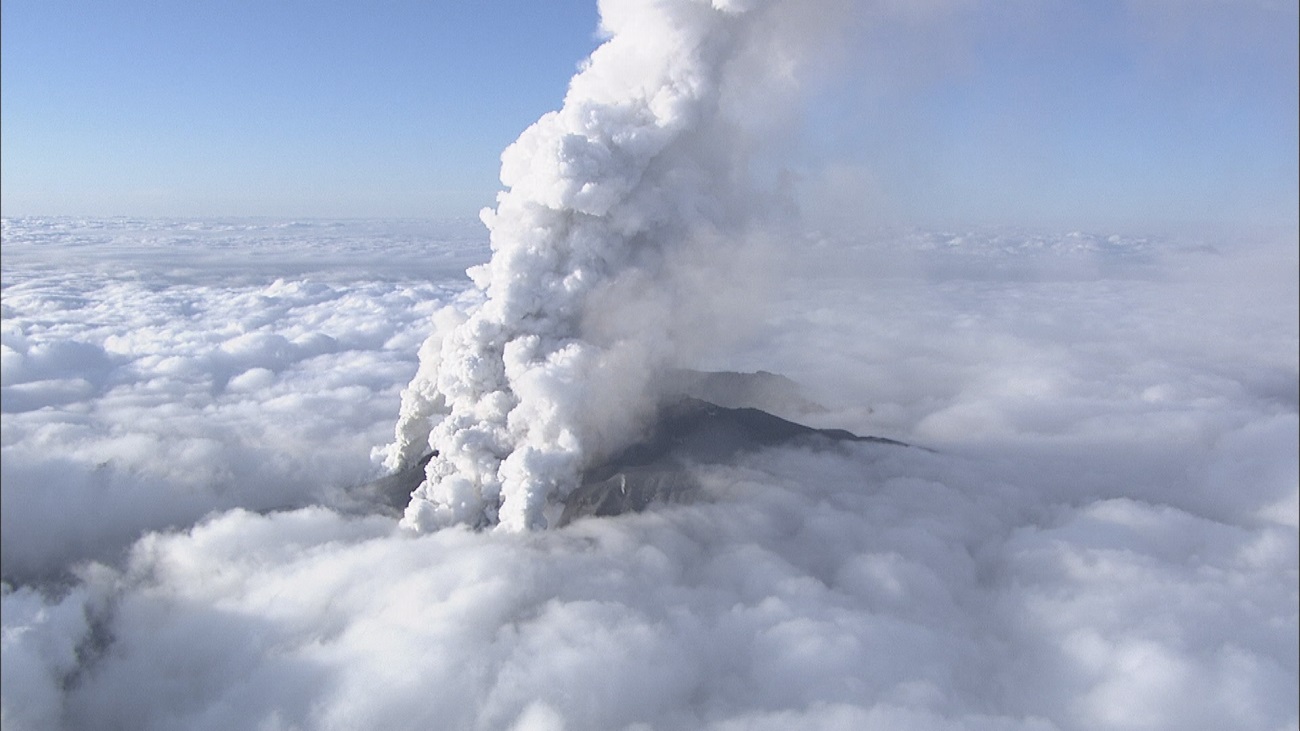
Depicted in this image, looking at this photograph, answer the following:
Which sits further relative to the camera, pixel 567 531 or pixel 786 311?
pixel 786 311

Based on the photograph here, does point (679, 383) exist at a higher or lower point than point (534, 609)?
higher

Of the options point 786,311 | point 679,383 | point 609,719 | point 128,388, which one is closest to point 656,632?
point 609,719

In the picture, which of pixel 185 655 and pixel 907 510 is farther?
pixel 907 510

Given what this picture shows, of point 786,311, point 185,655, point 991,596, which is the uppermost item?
point 786,311

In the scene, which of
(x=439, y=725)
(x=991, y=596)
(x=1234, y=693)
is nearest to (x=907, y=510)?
(x=991, y=596)

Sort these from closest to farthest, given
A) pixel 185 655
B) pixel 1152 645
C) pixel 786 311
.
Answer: pixel 1152 645 < pixel 185 655 < pixel 786 311

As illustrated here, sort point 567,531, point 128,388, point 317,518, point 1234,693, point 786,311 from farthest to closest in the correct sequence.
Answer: point 786,311
point 128,388
point 317,518
point 567,531
point 1234,693

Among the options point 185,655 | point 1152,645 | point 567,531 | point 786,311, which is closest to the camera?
point 1152,645

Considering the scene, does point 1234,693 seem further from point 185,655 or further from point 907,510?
point 185,655

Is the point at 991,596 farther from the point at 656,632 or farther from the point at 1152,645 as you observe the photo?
the point at 656,632
